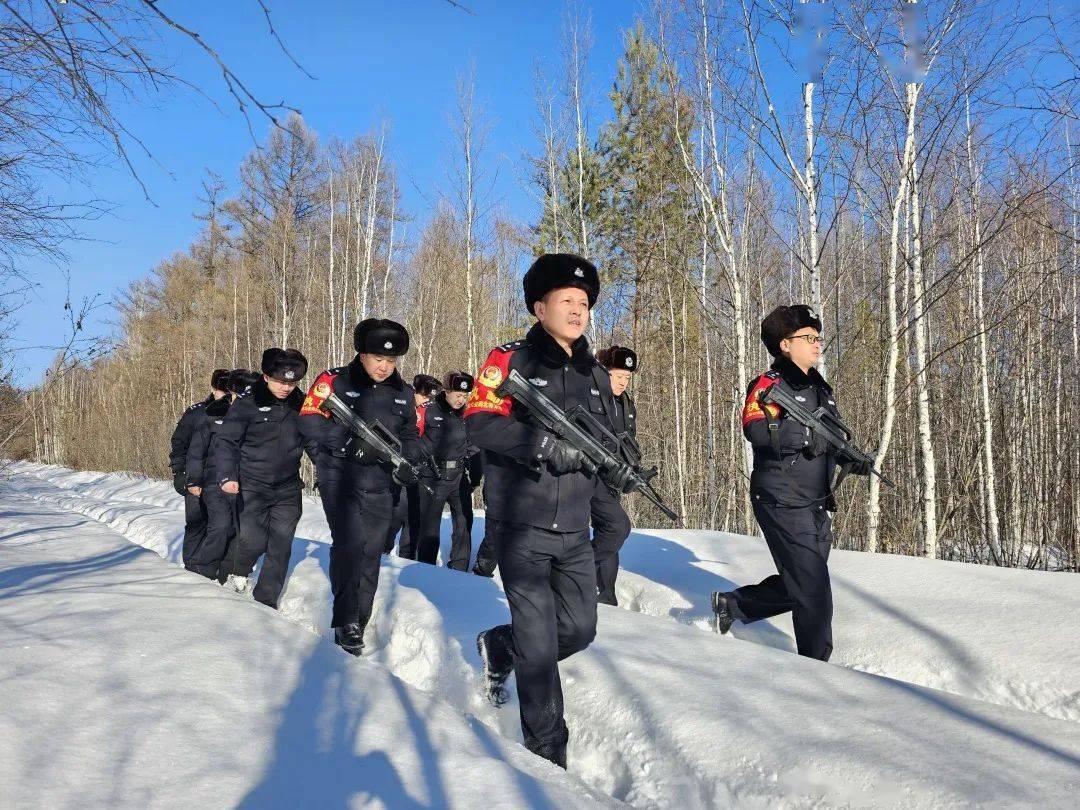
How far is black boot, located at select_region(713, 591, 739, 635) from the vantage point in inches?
183

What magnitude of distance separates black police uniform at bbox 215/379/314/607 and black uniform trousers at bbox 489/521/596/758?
3.35 metres

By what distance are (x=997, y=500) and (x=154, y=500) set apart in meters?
17.8

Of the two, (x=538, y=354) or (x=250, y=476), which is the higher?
(x=538, y=354)

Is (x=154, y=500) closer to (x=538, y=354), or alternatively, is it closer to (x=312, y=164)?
(x=312, y=164)

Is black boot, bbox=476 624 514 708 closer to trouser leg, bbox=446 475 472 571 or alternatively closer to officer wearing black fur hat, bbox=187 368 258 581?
officer wearing black fur hat, bbox=187 368 258 581

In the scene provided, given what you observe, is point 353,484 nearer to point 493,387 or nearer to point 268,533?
point 268,533

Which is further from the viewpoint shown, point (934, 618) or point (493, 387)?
point (934, 618)

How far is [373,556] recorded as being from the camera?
5.03 meters

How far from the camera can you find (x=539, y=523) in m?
3.09

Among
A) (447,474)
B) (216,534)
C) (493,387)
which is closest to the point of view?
(493,387)

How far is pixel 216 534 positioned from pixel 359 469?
309cm

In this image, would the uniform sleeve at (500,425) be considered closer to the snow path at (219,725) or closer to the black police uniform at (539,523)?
the black police uniform at (539,523)

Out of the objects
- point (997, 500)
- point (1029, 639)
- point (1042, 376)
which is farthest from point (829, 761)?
point (1042, 376)

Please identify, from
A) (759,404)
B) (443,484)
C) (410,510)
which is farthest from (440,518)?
(759,404)
